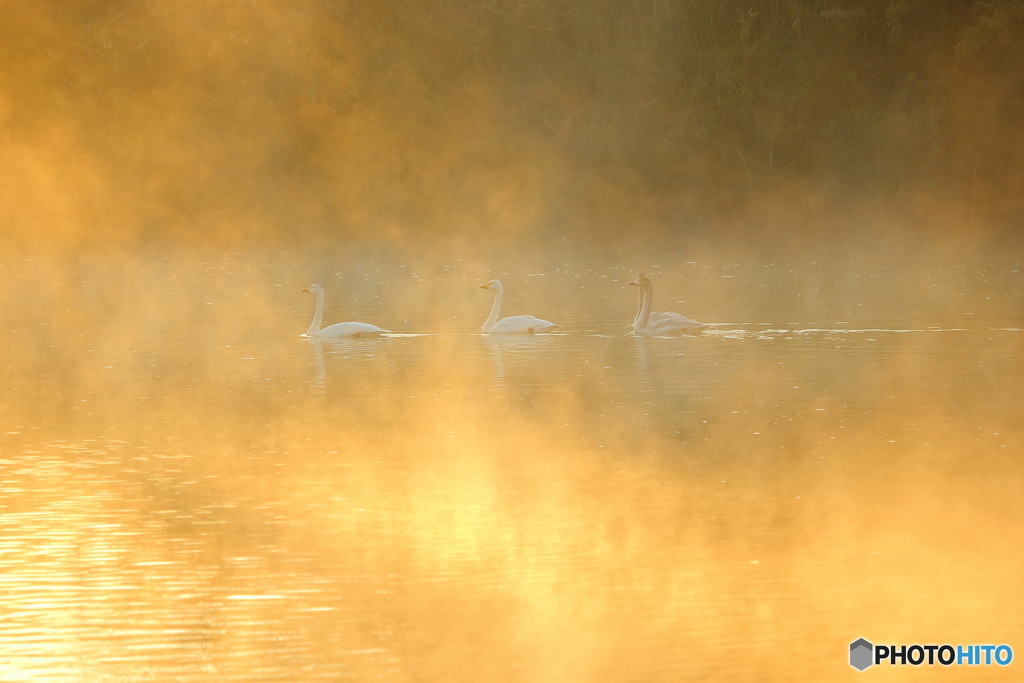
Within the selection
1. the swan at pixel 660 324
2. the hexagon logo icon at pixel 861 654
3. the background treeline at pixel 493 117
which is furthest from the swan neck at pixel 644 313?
the background treeline at pixel 493 117

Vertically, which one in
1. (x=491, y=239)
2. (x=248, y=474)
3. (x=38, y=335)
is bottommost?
(x=248, y=474)

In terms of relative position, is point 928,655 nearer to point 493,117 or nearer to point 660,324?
point 660,324

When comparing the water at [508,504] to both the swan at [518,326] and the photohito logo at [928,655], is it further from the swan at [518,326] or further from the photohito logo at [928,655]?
the swan at [518,326]

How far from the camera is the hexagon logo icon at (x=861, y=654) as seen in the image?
14.5 feet

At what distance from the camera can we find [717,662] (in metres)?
4.41

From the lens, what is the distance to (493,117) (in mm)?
31391

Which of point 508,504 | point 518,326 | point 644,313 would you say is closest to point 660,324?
point 644,313

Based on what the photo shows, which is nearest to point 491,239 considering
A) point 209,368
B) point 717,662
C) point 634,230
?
point 634,230

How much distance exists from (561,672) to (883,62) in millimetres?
26651

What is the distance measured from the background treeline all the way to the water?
16800 mm

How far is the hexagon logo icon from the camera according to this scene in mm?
4429

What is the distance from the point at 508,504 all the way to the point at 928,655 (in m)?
2.25

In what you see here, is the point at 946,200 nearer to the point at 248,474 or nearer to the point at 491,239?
the point at 491,239

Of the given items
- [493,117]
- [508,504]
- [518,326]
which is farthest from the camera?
[493,117]
